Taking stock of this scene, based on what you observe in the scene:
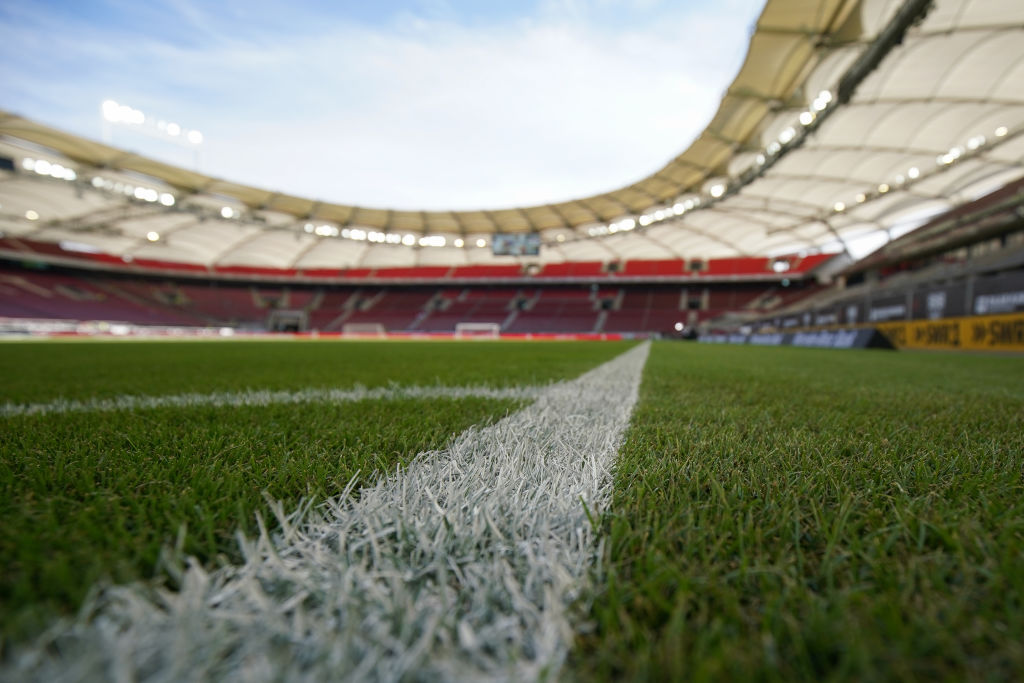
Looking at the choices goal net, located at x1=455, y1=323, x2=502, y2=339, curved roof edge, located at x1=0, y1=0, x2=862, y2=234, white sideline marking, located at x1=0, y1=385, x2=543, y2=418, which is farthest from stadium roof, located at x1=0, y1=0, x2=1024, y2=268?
white sideline marking, located at x1=0, y1=385, x2=543, y2=418

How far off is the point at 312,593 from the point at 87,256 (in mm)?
43485

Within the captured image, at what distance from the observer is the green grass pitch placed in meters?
0.43

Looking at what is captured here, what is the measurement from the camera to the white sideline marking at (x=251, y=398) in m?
1.92

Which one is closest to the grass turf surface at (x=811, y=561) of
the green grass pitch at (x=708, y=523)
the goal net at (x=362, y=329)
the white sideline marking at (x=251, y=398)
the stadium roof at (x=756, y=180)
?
the green grass pitch at (x=708, y=523)

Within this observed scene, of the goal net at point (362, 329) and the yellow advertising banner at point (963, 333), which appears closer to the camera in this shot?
the yellow advertising banner at point (963, 333)

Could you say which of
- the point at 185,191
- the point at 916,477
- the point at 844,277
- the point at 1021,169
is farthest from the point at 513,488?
the point at 844,277

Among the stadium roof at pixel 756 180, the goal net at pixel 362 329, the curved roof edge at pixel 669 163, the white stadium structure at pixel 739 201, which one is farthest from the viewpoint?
the goal net at pixel 362 329

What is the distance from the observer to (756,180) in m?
20.4

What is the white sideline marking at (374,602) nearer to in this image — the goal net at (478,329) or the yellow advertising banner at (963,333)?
the yellow advertising banner at (963,333)

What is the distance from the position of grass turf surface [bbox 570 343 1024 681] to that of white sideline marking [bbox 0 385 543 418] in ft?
4.21

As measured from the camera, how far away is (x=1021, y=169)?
17.4m

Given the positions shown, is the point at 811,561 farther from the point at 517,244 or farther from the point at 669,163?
the point at 517,244

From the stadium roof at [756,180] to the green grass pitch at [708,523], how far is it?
12.2m

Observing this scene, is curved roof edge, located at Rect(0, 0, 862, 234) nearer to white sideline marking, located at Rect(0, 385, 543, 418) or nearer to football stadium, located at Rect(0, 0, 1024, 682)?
football stadium, located at Rect(0, 0, 1024, 682)
